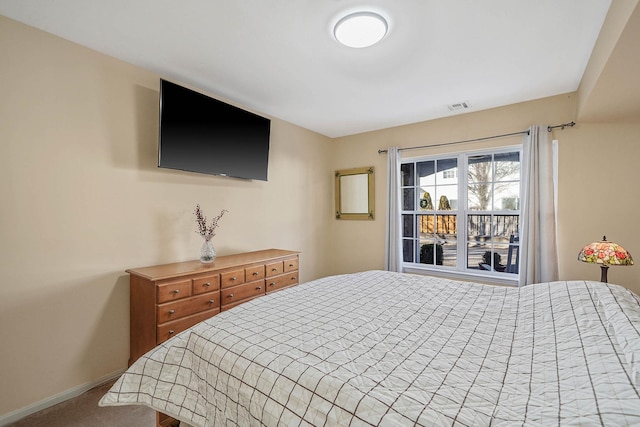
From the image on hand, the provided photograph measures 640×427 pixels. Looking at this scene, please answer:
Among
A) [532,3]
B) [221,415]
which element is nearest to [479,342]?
[221,415]

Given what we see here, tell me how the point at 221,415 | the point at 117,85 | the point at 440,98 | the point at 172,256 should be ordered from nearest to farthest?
the point at 221,415, the point at 117,85, the point at 172,256, the point at 440,98

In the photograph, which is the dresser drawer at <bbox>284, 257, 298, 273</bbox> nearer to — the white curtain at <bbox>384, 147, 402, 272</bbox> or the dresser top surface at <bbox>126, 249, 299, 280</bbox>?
the dresser top surface at <bbox>126, 249, 299, 280</bbox>

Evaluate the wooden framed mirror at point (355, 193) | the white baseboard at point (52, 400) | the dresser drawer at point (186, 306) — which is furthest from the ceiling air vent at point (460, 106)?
the white baseboard at point (52, 400)

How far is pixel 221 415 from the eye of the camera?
3.99 ft

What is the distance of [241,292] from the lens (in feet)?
8.78

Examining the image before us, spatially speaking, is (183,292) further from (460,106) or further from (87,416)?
(460,106)

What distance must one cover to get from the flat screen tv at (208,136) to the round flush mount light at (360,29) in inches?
54.4

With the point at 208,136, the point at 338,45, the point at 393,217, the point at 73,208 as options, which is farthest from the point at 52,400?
the point at 393,217

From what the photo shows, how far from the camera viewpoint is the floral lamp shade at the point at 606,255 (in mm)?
2121

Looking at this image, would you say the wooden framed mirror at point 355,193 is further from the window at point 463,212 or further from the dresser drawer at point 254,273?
the dresser drawer at point 254,273

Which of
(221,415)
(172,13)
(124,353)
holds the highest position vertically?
(172,13)

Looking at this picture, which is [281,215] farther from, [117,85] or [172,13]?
[172,13]

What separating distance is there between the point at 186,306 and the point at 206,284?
0.74ft

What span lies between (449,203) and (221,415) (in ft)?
11.4
